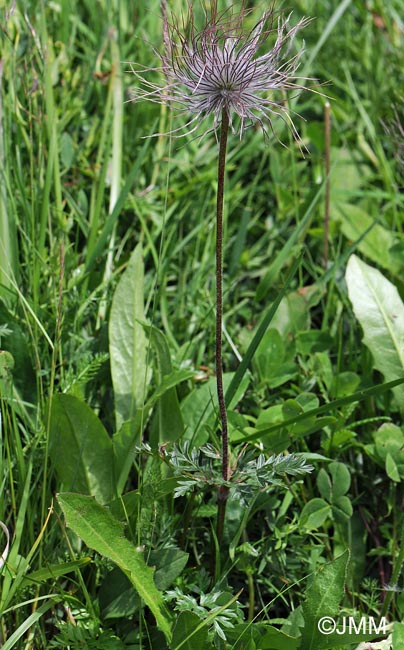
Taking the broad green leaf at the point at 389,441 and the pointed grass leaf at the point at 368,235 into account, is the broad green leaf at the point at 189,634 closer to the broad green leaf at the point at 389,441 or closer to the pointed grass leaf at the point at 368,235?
the broad green leaf at the point at 389,441

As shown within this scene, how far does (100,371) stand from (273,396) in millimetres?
485

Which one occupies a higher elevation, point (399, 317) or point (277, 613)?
point (399, 317)

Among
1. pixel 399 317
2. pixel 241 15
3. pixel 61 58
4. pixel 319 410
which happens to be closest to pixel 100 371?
pixel 319 410

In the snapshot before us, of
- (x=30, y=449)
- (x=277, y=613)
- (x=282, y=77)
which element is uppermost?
(x=282, y=77)

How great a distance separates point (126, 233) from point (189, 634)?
4.79 ft

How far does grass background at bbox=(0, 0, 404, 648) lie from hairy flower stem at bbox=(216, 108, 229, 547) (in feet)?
0.52

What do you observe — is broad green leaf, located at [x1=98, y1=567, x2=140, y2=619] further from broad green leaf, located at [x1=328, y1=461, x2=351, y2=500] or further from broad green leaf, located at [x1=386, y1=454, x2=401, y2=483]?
broad green leaf, located at [x1=386, y1=454, x2=401, y2=483]

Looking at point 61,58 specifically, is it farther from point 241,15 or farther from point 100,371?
point 241,15

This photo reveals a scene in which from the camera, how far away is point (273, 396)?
212 centimetres

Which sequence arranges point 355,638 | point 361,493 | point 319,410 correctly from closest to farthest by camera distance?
1. point 355,638
2. point 319,410
3. point 361,493

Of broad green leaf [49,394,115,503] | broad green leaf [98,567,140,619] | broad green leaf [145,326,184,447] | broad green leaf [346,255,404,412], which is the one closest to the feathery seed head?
broad green leaf [145,326,184,447]

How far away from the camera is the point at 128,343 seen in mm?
2010

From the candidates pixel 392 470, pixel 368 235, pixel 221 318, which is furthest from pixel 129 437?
pixel 368 235

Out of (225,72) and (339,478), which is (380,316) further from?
(225,72)
